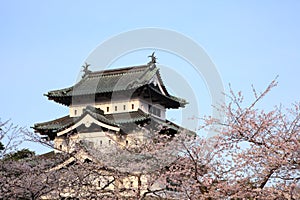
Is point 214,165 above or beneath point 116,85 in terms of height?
beneath

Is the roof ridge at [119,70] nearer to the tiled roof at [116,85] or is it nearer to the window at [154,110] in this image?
the tiled roof at [116,85]

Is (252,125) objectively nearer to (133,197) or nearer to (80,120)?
(133,197)

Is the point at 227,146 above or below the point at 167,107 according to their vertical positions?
below

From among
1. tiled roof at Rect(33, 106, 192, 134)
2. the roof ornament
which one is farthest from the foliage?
the roof ornament

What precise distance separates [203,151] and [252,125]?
1.28 m

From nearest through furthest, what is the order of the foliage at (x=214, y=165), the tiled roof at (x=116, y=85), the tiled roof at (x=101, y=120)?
the foliage at (x=214, y=165) < the tiled roof at (x=101, y=120) < the tiled roof at (x=116, y=85)

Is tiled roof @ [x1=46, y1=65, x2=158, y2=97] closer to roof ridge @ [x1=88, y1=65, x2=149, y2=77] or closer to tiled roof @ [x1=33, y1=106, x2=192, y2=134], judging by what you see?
roof ridge @ [x1=88, y1=65, x2=149, y2=77]

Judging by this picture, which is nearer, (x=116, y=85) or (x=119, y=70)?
(x=116, y=85)

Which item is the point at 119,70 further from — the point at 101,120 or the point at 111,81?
the point at 101,120

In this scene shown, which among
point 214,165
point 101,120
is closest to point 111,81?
point 101,120

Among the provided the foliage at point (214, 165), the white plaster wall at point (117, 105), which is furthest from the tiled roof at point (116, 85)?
the foliage at point (214, 165)

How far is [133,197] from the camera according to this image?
1198 centimetres

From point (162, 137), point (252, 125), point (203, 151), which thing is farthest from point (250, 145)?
point (162, 137)

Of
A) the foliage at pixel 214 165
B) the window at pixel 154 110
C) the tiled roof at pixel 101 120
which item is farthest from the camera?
the window at pixel 154 110
